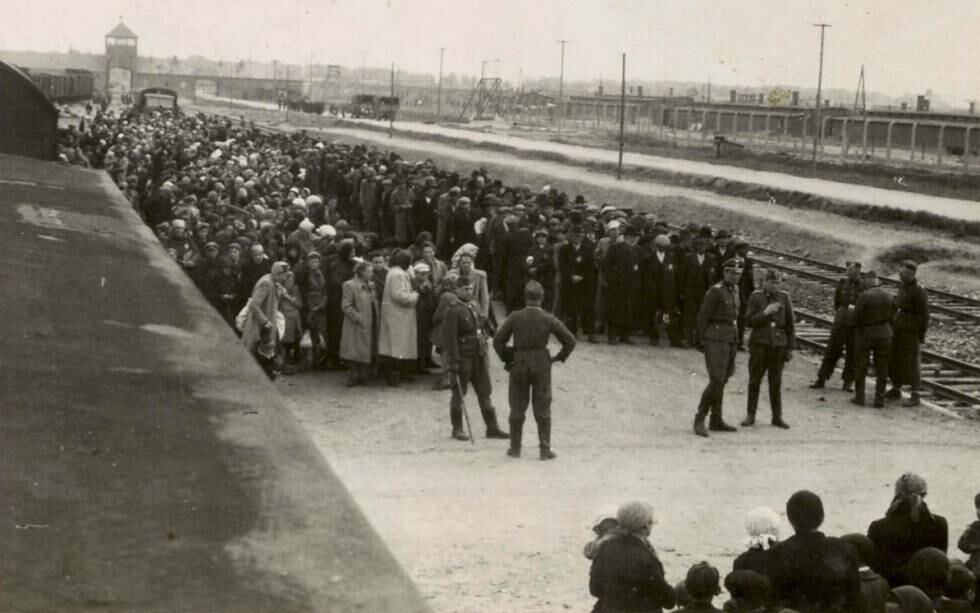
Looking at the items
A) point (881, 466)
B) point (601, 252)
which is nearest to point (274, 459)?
point (881, 466)

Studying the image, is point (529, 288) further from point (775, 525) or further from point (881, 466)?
point (775, 525)

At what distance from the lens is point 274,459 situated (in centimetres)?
266

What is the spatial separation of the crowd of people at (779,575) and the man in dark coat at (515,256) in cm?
1078

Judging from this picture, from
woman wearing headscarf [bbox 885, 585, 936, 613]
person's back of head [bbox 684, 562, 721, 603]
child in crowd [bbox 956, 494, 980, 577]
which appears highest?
person's back of head [bbox 684, 562, 721, 603]

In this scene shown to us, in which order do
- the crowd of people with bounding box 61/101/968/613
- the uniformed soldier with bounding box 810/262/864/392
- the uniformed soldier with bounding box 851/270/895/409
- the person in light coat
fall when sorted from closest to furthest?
the crowd of people with bounding box 61/101/968/613 < the person in light coat < the uniformed soldier with bounding box 851/270/895/409 < the uniformed soldier with bounding box 810/262/864/392

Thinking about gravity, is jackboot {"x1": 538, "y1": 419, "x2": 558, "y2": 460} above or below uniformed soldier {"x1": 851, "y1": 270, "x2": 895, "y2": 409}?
below

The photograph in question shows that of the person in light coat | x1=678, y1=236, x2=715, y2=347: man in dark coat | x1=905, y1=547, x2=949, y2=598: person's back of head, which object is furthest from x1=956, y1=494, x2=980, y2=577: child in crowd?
x1=678, y1=236, x2=715, y2=347: man in dark coat

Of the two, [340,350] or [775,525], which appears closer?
[775,525]

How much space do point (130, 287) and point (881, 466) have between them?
786 centimetres

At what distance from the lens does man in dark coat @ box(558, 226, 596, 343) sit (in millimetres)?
16516

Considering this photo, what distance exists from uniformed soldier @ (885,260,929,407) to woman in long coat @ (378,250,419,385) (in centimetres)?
544

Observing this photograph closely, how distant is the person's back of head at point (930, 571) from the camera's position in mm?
5902

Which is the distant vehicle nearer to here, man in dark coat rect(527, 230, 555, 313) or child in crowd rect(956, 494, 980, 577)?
man in dark coat rect(527, 230, 555, 313)

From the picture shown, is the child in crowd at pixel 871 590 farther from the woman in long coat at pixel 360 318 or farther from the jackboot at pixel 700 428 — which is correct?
the woman in long coat at pixel 360 318
